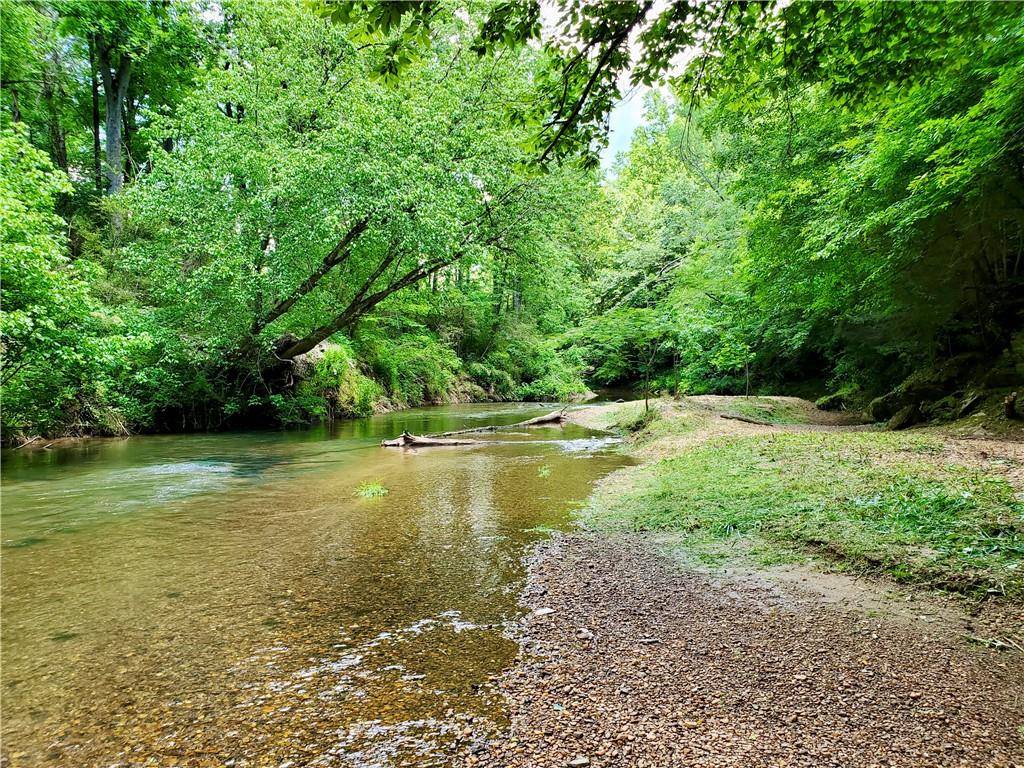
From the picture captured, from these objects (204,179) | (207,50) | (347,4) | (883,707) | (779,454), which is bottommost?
(883,707)

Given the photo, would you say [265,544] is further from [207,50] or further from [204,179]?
[207,50]

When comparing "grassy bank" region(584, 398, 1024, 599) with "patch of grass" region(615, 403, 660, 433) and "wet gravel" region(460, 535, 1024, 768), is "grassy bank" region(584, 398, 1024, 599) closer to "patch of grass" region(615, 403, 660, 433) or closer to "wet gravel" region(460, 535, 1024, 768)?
"wet gravel" region(460, 535, 1024, 768)

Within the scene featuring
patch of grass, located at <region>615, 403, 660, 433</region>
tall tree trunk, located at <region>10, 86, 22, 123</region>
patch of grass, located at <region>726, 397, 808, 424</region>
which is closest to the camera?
patch of grass, located at <region>615, 403, 660, 433</region>

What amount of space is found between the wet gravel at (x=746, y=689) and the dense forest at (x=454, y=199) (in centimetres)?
341

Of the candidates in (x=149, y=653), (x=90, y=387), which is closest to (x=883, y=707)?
(x=149, y=653)

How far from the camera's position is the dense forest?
3844 mm

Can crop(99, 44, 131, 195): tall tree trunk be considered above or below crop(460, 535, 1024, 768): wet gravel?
above

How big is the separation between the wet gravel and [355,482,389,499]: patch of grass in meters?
4.13

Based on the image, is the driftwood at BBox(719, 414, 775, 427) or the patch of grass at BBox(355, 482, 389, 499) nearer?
the patch of grass at BBox(355, 482, 389, 499)

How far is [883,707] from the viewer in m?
2.24

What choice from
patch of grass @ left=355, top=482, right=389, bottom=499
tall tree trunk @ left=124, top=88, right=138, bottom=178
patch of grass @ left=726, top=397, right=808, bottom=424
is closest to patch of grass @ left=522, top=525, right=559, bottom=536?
patch of grass @ left=355, top=482, right=389, bottom=499

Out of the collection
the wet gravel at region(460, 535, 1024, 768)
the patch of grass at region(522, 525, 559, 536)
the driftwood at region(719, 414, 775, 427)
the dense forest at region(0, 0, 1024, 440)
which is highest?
the dense forest at region(0, 0, 1024, 440)

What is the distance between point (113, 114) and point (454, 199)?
17455 mm

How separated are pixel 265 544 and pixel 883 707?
505cm
